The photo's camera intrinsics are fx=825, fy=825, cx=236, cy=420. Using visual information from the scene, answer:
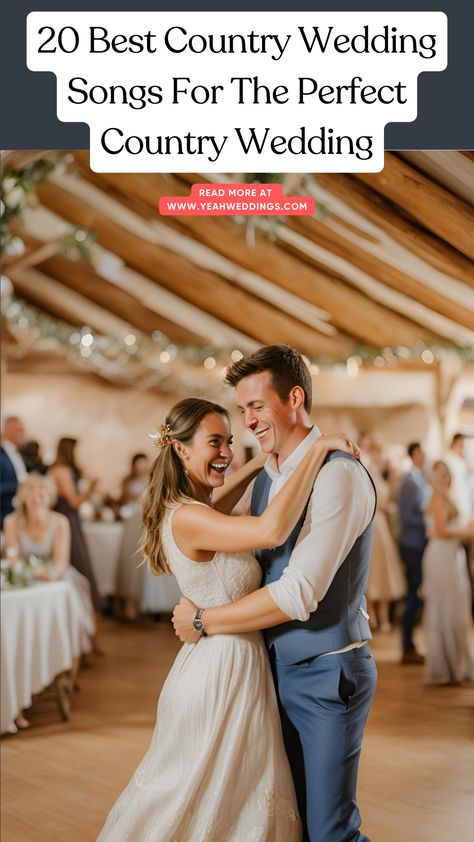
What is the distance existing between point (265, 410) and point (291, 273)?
4.32 feet

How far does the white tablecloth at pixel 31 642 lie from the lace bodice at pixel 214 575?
2.00 meters

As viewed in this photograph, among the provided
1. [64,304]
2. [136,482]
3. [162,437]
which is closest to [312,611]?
[162,437]

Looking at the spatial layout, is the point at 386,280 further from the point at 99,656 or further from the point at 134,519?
the point at 134,519

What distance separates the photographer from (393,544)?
6660 mm

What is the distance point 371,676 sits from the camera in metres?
2.05

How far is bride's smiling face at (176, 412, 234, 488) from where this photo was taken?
209 centimetres

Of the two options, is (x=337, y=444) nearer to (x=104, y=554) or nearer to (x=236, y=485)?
(x=236, y=485)

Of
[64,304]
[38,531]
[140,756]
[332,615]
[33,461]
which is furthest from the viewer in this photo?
[64,304]

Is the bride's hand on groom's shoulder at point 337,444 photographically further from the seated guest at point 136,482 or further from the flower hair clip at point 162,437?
the seated guest at point 136,482

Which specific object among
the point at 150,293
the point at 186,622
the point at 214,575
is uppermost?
the point at 150,293

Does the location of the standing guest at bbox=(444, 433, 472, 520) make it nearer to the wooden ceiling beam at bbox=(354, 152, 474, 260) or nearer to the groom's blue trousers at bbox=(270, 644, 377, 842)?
the wooden ceiling beam at bbox=(354, 152, 474, 260)

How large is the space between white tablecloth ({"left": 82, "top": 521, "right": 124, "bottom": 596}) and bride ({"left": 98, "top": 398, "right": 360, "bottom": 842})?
4.98 m

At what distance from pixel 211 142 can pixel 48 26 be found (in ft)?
1.61

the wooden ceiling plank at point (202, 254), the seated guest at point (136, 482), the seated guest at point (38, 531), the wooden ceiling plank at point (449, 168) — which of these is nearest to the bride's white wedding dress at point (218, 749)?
the wooden ceiling plank at point (449, 168)
